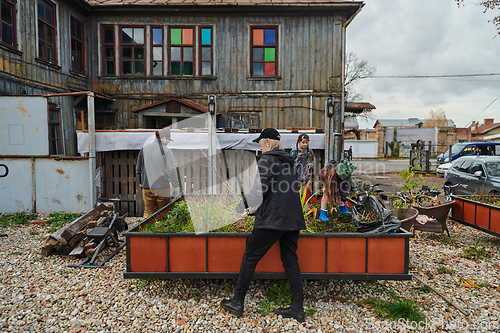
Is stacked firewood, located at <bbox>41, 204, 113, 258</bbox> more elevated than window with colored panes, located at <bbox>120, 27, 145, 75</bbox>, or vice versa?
window with colored panes, located at <bbox>120, 27, 145, 75</bbox>

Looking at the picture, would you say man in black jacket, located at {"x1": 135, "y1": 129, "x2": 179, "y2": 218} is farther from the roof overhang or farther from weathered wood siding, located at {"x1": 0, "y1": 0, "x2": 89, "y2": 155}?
the roof overhang

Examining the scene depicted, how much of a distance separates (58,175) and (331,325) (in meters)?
7.08

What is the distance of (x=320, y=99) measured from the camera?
11.9 meters

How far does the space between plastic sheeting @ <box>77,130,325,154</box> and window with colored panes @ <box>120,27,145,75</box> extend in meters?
5.68

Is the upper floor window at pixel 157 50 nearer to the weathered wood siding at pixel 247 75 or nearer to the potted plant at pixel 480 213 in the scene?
the weathered wood siding at pixel 247 75

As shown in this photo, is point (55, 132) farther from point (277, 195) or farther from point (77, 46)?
point (277, 195)

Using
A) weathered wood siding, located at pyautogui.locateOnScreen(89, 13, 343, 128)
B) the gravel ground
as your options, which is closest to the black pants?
the gravel ground

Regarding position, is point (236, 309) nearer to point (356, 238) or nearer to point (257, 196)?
point (257, 196)

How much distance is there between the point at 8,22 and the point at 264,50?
8139 mm

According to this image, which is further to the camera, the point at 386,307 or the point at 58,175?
the point at 58,175

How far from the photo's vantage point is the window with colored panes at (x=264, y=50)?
11922mm

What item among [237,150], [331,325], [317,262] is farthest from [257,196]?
[237,150]

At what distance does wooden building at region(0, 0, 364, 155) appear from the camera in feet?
38.3

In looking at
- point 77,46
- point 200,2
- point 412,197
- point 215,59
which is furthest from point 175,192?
point 77,46
